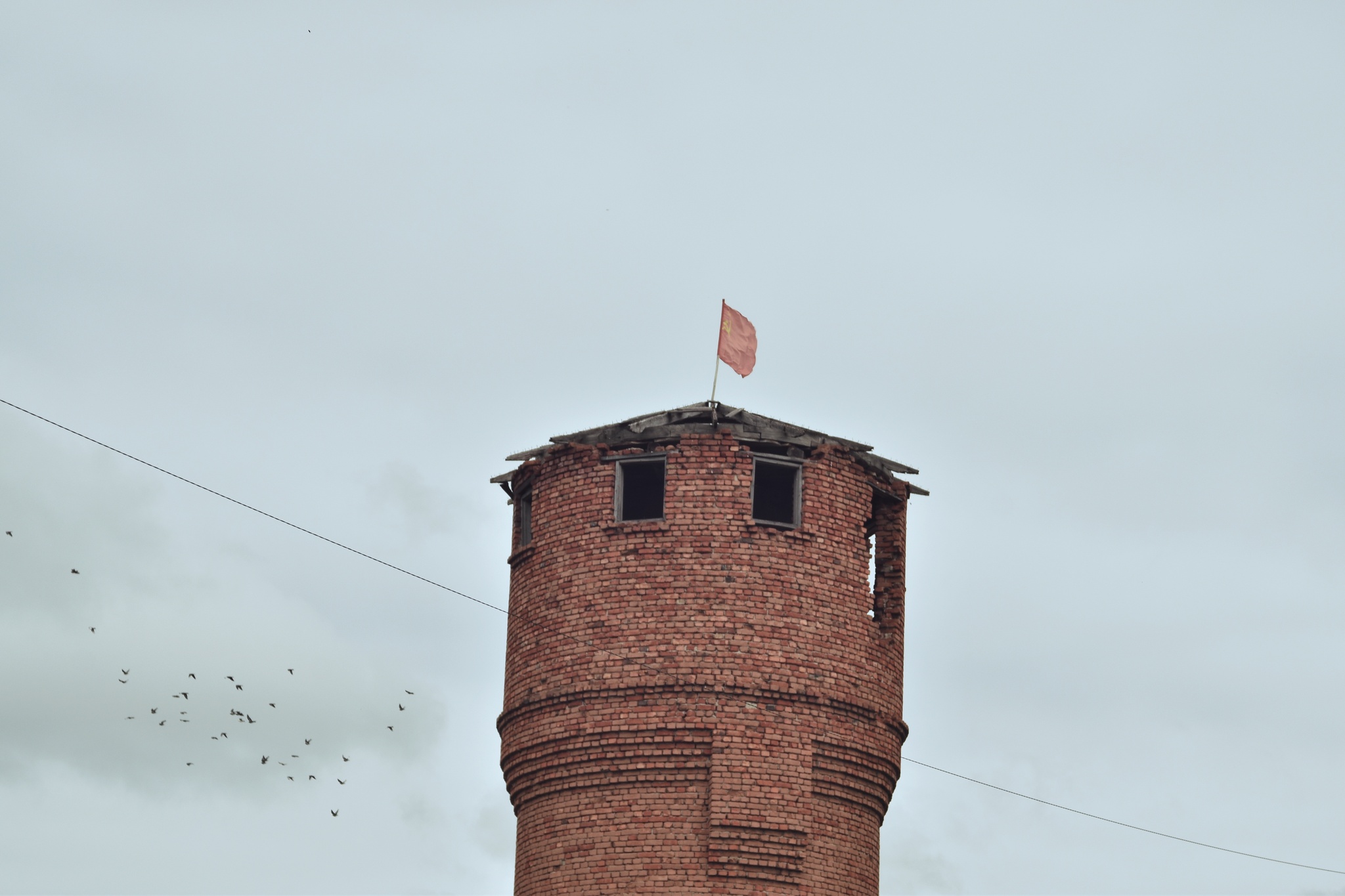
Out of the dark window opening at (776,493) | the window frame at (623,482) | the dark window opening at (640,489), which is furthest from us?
the dark window opening at (640,489)

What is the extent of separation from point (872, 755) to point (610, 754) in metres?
3.70

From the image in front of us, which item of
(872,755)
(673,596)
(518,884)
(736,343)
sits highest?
(736,343)

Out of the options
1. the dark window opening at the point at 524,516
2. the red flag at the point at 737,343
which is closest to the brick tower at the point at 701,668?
the dark window opening at the point at 524,516

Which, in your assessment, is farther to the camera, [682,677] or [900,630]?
[900,630]

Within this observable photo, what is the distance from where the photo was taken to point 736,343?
29.5m

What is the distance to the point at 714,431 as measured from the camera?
27.8 m

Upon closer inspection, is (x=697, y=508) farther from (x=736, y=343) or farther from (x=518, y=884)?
(x=518, y=884)

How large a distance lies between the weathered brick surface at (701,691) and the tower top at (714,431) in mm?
158

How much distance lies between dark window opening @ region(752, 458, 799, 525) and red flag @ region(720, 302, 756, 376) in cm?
186

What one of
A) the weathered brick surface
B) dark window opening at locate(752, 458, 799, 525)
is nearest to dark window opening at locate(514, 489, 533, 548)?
the weathered brick surface

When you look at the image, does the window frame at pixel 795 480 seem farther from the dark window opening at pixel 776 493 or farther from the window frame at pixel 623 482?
the window frame at pixel 623 482

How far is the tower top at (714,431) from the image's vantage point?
2784 cm

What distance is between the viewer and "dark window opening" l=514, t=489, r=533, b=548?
95.3 ft

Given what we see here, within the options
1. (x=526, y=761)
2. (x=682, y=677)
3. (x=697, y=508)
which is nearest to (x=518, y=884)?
(x=526, y=761)
